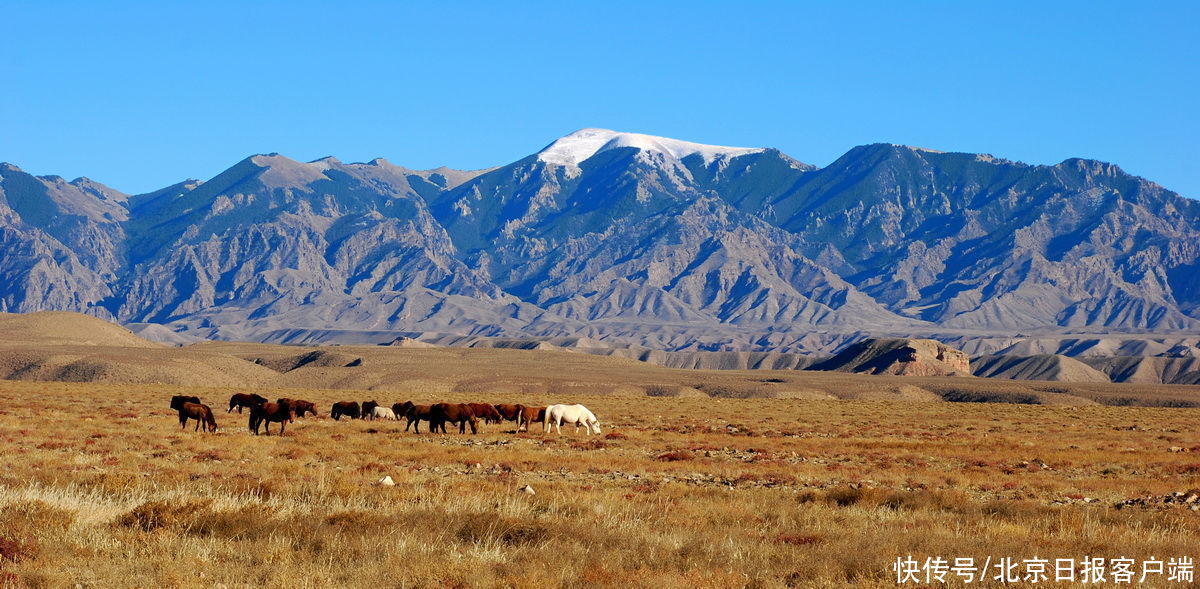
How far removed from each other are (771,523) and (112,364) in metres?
109

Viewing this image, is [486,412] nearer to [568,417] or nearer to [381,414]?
[568,417]

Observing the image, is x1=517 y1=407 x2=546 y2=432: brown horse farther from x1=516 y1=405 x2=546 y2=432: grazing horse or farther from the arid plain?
the arid plain

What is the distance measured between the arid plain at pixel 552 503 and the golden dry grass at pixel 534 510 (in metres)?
0.06

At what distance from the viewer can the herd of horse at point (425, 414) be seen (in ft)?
123

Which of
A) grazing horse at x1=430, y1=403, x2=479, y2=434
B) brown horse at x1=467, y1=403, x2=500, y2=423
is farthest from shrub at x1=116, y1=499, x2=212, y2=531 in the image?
brown horse at x1=467, y1=403, x2=500, y2=423

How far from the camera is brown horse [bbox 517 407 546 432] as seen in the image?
43969mm

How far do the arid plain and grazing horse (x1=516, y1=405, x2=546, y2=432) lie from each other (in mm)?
988

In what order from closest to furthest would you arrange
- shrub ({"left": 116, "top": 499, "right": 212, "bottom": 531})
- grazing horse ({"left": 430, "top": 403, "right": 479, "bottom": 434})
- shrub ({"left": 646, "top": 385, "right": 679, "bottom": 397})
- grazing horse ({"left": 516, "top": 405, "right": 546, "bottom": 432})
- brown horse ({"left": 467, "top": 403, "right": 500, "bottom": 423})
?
1. shrub ({"left": 116, "top": 499, "right": 212, "bottom": 531})
2. grazing horse ({"left": 430, "top": 403, "right": 479, "bottom": 434})
3. grazing horse ({"left": 516, "top": 405, "right": 546, "bottom": 432})
4. brown horse ({"left": 467, "top": 403, "right": 500, "bottom": 423})
5. shrub ({"left": 646, "top": 385, "right": 679, "bottom": 397})

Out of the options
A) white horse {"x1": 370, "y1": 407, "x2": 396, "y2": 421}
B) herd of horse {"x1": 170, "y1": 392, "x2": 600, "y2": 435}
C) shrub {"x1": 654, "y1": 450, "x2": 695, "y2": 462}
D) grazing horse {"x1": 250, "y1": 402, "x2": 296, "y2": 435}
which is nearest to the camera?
shrub {"x1": 654, "y1": 450, "x2": 695, "y2": 462}

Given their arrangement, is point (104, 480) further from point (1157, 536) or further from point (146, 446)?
point (1157, 536)

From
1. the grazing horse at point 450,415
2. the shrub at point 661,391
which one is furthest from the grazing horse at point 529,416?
the shrub at point 661,391

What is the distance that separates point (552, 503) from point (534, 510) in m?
0.79

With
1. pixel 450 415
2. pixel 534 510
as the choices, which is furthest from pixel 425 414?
pixel 534 510

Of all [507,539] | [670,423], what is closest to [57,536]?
[507,539]
